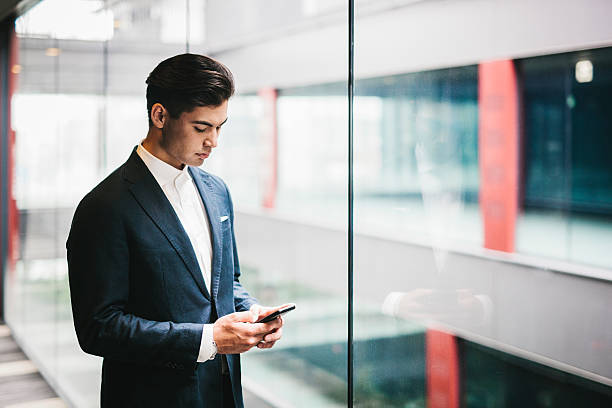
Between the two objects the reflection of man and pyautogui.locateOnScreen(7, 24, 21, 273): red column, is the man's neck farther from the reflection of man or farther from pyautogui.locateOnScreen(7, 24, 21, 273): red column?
pyautogui.locateOnScreen(7, 24, 21, 273): red column

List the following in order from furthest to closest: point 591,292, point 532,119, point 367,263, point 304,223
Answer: point 304,223, point 532,119, point 367,263, point 591,292

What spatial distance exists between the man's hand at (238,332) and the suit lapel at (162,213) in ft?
0.44

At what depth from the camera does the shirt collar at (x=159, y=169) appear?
1746mm

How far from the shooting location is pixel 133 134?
136 inches

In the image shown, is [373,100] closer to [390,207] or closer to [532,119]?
[390,207]

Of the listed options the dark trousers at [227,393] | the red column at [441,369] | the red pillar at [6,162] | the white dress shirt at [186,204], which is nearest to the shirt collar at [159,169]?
the white dress shirt at [186,204]

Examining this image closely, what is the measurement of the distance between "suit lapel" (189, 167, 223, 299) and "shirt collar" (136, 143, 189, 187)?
71 mm

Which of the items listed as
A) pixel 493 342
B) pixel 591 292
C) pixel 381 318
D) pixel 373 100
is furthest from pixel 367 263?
pixel 373 100

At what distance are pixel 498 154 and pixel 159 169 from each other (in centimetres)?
296

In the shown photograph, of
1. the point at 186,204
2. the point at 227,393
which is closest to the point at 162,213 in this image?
the point at 186,204

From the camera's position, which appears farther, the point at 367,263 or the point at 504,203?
the point at 504,203

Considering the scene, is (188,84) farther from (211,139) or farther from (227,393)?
(227,393)

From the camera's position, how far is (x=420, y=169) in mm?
3062

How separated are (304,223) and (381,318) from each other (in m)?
7.62
